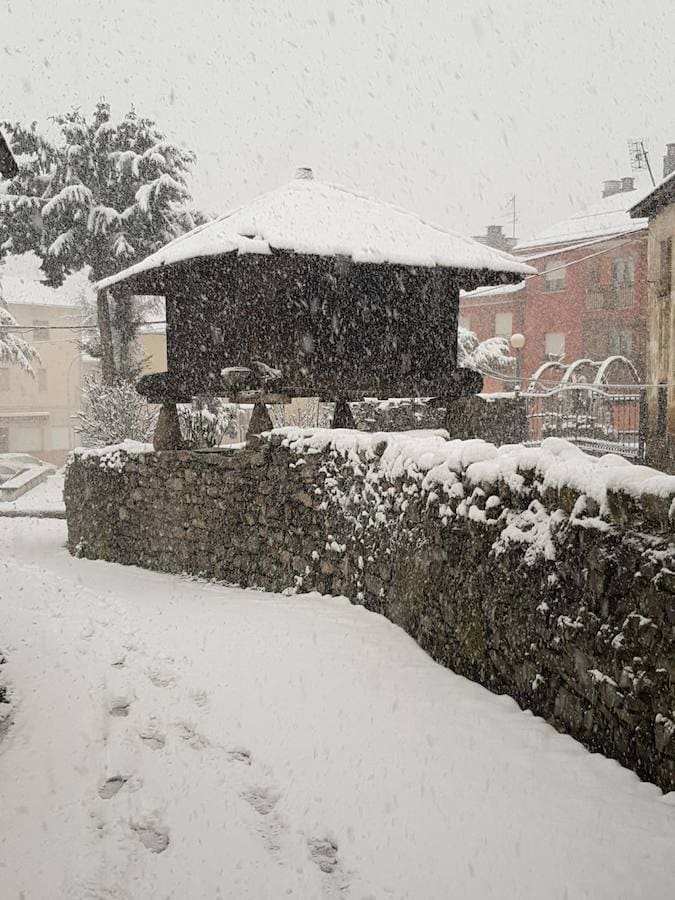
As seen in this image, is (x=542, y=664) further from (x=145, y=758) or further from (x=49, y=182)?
(x=49, y=182)

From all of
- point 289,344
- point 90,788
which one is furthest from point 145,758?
point 289,344

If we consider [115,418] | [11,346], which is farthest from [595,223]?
[11,346]

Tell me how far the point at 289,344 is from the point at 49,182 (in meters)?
Result: 14.0

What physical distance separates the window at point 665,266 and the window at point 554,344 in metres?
15.7

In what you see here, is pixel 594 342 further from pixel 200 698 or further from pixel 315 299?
pixel 200 698

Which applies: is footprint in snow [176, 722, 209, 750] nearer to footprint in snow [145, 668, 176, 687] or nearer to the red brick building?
footprint in snow [145, 668, 176, 687]

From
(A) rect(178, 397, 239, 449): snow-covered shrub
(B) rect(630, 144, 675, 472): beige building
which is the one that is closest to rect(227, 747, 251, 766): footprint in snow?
(B) rect(630, 144, 675, 472): beige building

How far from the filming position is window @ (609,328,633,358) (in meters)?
29.8

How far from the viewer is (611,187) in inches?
1420

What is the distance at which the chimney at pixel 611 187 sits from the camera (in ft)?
118

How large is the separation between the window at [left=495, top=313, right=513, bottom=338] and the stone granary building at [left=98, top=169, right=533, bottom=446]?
24.1 m

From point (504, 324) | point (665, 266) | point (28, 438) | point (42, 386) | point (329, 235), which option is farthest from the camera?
point (42, 386)

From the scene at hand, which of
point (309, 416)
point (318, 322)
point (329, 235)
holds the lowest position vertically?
point (309, 416)

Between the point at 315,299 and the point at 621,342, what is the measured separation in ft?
76.6
